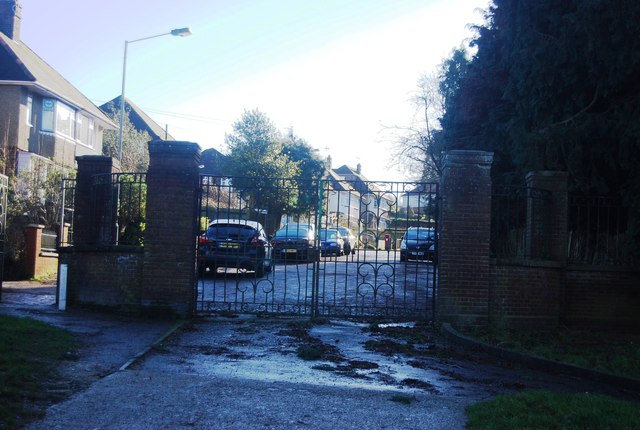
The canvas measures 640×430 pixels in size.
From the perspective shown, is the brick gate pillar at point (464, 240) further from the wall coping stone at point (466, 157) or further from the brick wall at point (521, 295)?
the brick wall at point (521, 295)

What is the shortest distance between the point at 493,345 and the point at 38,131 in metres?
26.2

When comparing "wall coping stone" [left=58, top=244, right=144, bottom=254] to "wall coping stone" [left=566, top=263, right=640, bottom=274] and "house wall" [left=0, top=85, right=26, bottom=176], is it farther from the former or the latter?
"house wall" [left=0, top=85, right=26, bottom=176]

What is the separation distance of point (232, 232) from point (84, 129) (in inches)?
982

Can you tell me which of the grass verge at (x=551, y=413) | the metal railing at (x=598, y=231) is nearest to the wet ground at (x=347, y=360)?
the grass verge at (x=551, y=413)

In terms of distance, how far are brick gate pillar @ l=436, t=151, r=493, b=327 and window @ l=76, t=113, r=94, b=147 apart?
88.3 feet

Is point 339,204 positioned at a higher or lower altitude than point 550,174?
lower

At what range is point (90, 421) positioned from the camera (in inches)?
183

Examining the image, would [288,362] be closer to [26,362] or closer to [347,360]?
[347,360]

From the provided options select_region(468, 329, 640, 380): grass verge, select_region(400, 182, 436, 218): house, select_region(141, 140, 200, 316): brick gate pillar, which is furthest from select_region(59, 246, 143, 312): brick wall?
select_region(468, 329, 640, 380): grass verge

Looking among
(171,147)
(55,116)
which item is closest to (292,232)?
(171,147)

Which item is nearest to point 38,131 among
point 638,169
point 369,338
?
point 369,338

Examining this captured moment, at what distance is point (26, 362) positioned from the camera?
19.6 ft

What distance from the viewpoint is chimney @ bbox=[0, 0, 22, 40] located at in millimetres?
29969

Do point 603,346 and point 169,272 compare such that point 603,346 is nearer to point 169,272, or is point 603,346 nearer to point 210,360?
point 210,360
